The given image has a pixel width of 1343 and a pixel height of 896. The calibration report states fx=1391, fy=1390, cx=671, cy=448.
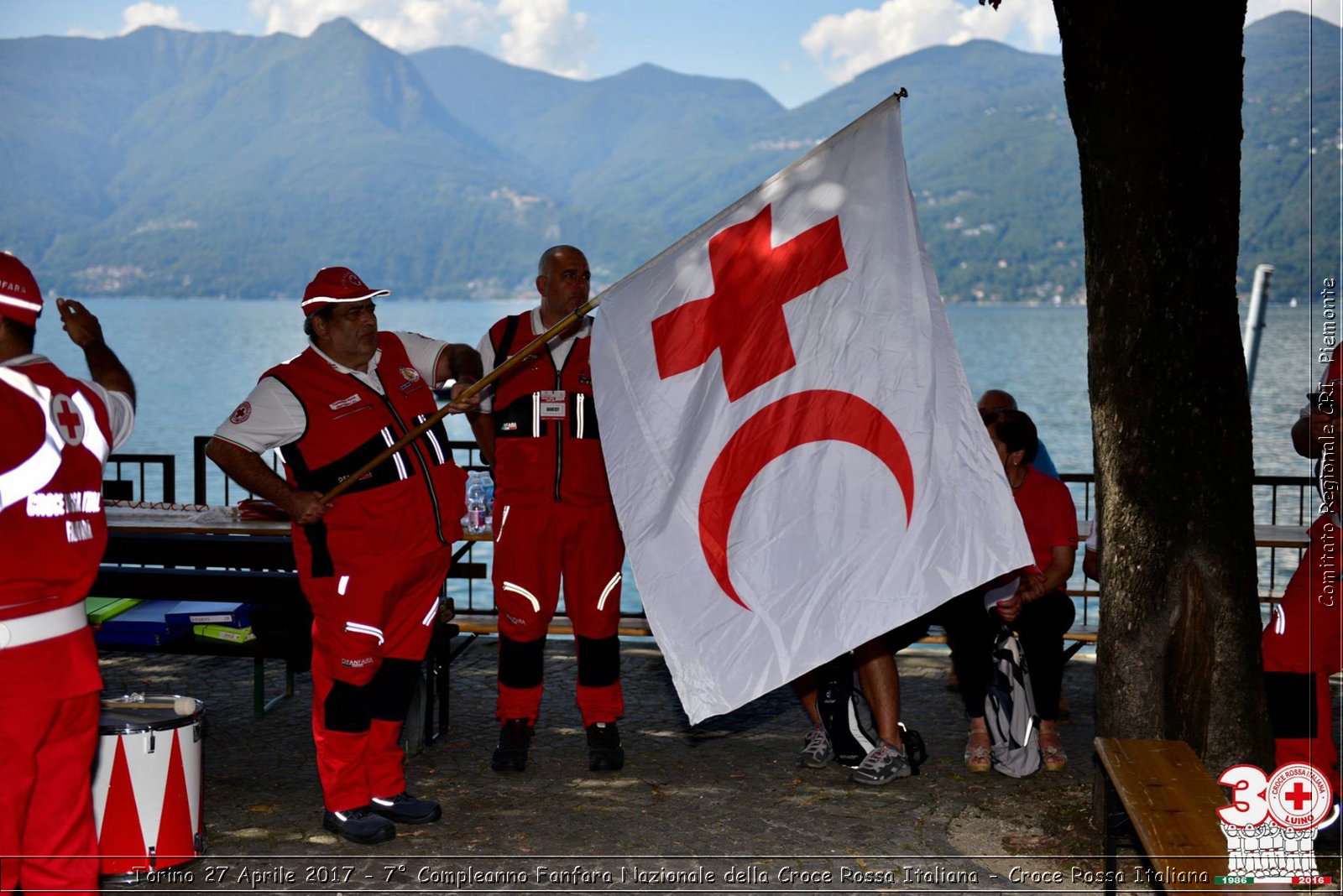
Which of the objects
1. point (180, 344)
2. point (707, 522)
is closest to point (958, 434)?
point (707, 522)

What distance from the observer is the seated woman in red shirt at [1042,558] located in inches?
250

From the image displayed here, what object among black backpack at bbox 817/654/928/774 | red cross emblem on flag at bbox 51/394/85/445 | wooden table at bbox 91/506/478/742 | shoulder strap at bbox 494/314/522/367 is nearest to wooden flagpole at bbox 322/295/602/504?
shoulder strap at bbox 494/314/522/367

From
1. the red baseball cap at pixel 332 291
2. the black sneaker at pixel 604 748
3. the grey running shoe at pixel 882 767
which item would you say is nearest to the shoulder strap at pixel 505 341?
the red baseball cap at pixel 332 291

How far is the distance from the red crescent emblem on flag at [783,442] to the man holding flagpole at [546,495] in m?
1.46

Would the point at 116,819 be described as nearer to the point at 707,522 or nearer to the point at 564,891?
the point at 564,891

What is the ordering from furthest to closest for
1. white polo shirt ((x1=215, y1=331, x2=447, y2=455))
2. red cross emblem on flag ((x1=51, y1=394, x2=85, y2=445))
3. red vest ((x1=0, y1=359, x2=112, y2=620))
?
white polo shirt ((x1=215, y1=331, x2=447, y2=455))
red cross emblem on flag ((x1=51, y1=394, x2=85, y2=445))
red vest ((x1=0, y1=359, x2=112, y2=620))

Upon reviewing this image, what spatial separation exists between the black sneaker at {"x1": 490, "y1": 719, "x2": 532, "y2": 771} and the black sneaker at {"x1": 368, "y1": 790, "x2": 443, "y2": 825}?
70 cm

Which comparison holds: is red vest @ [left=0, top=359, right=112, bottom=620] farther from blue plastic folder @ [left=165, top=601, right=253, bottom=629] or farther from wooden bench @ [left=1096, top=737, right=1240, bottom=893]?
wooden bench @ [left=1096, top=737, right=1240, bottom=893]

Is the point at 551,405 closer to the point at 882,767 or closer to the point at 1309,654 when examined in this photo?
the point at 882,767

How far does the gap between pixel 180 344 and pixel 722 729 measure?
12217 cm

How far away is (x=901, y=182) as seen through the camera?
4.86 meters

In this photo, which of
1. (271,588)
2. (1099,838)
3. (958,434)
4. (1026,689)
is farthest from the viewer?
(271,588)

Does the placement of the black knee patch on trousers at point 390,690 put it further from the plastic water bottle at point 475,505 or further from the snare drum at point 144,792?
the plastic water bottle at point 475,505

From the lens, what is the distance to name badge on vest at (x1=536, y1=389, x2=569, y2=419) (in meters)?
6.14
